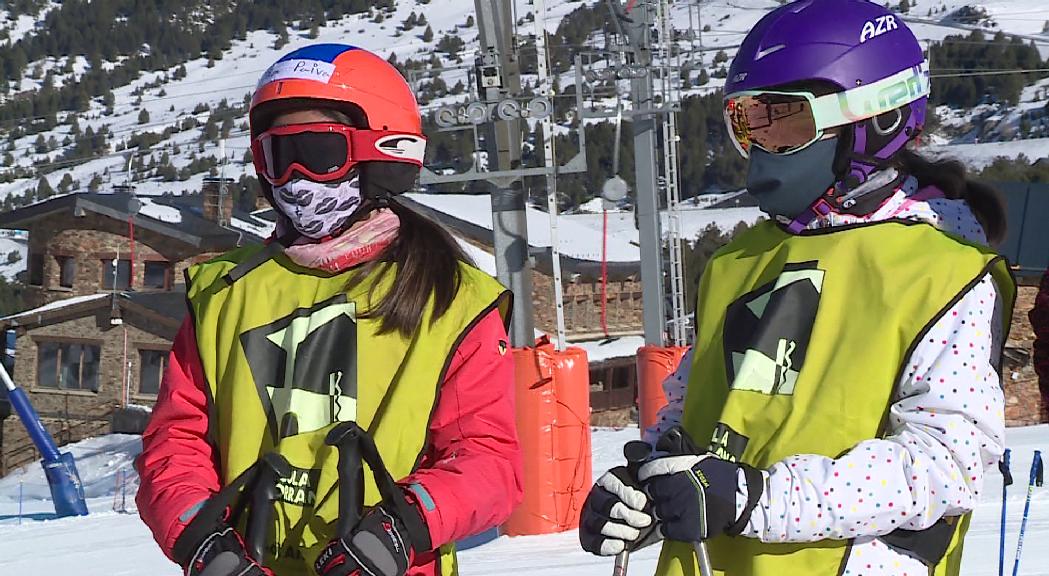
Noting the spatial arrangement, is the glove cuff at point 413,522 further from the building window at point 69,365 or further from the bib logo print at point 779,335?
the building window at point 69,365

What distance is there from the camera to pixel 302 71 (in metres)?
2.80

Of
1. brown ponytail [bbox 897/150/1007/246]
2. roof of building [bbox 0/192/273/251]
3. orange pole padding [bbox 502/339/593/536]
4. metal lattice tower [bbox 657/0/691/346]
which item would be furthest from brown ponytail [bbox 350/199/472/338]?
roof of building [bbox 0/192/273/251]

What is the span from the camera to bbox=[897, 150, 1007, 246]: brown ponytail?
268 centimetres

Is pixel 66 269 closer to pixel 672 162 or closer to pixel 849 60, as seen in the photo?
pixel 672 162

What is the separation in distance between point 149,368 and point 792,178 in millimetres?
32253

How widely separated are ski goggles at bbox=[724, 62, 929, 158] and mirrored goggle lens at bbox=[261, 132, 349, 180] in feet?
2.61

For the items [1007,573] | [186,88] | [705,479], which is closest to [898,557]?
[705,479]

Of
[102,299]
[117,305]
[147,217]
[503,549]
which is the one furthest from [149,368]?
[503,549]

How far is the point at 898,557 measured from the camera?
2.40 meters

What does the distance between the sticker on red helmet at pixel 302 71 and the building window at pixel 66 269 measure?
36526 millimetres

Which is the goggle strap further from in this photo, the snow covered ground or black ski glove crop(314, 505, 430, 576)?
the snow covered ground

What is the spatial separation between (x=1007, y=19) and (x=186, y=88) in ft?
351

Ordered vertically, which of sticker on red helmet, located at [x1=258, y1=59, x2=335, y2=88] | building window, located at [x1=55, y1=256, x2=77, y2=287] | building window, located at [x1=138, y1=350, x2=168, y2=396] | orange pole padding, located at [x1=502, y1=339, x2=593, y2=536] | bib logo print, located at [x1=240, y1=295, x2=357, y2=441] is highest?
sticker on red helmet, located at [x1=258, y1=59, x2=335, y2=88]

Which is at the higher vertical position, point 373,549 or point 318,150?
point 318,150
